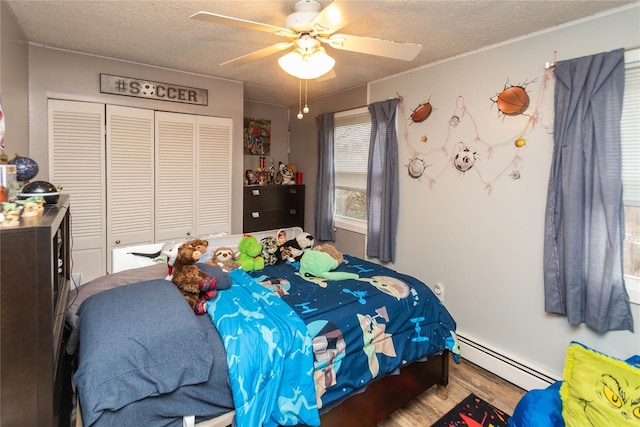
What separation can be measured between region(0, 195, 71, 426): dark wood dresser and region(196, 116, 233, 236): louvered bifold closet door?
101 inches

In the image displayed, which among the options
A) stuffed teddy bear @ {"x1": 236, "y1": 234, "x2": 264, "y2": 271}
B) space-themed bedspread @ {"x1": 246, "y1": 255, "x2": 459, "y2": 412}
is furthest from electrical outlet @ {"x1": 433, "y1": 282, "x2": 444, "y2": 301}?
stuffed teddy bear @ {"x1": 236, "y1": 234, "x2": 264, "y2": 271}

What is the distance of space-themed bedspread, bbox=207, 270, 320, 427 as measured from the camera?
1321 millimetres

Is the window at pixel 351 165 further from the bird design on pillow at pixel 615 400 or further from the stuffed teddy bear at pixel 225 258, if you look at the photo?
the bird design on pillow at pixel 615 400

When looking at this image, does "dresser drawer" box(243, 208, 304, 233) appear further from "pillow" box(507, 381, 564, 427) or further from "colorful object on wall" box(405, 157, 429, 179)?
"pillow" box(507, 381, 564, 427)

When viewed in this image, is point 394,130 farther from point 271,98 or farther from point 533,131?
point 271,98

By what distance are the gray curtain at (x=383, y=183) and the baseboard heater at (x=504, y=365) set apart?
1026 mm

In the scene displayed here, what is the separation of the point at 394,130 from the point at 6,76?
2899 millimetres

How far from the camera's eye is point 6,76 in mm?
1943

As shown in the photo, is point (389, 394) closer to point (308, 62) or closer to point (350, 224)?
point (308, 62)

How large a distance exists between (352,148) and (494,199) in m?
1.74

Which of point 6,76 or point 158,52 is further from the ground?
point 158,52

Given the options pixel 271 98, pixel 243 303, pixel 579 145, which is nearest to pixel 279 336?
pixel 243 303

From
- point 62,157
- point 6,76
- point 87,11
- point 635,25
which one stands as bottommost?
point 62,157

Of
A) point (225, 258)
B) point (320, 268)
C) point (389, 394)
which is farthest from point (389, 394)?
point (225, 258)
